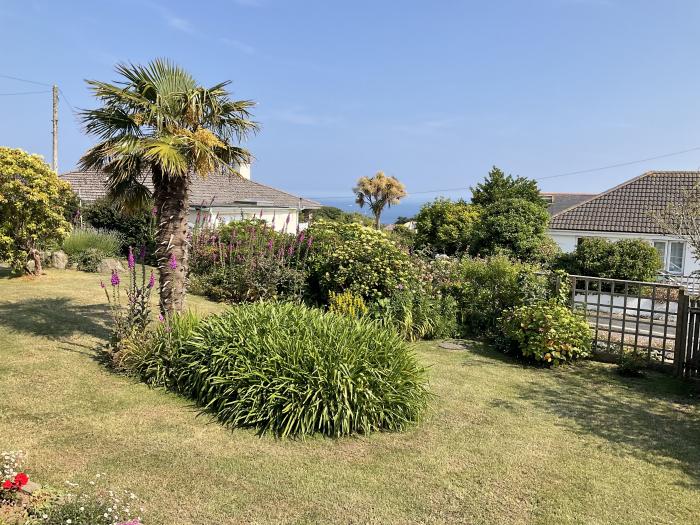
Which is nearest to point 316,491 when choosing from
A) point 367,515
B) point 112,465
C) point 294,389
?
point 367,515

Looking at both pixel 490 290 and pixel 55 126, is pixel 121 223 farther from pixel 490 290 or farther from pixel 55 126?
pixel 490 290

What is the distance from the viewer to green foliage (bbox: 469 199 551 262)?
20.1 m

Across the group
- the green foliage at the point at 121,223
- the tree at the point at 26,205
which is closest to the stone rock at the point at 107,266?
the tree at the point at 26,205

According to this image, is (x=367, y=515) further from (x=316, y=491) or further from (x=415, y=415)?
(x=415, y=415)

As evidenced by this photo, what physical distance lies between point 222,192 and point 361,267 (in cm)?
1924

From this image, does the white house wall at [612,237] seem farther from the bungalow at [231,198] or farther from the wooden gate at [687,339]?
the wooden gate at [687,339]

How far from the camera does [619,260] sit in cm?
1852

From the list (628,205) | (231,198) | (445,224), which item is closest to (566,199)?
(628,205)

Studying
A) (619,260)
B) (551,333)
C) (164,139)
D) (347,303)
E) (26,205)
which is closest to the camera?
(164,139)

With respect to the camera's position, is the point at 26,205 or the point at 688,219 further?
the point at 26,205

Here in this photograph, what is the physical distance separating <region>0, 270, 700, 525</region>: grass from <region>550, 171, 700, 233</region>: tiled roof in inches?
781

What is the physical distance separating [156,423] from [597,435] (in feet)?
16.0

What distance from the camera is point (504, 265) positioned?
34.4 ft

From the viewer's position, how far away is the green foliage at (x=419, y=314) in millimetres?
10094
